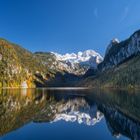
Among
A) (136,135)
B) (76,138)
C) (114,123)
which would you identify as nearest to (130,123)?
(114,123)

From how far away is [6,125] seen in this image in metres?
46.0

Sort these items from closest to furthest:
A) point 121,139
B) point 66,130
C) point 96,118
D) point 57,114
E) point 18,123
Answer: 1. point 121,139
2. point 66,130
3. point 18,123
4. point 96,118
5. point 57,114

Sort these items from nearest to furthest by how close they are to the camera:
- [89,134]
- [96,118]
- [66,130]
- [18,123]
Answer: [89,134], [66,130], [18,123], [96,118]

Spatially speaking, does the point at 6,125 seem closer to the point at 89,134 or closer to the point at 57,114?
the point at 89,134

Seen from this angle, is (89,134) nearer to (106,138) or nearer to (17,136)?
(106,138)

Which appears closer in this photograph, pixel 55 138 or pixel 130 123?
pixel 55 138

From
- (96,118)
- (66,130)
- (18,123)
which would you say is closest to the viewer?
(66,130)

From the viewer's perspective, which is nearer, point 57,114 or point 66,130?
point 66,130

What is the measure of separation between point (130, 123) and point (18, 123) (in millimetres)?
20410

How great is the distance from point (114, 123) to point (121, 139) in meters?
13.8

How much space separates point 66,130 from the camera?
148 ft

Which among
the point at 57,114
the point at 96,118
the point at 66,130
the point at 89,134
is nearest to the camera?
the point at 89,134

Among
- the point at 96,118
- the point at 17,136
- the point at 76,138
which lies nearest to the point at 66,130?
the point at 76,138

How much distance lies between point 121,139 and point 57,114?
29.9 meters
